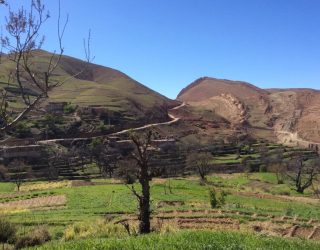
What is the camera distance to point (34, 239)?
1806 cm

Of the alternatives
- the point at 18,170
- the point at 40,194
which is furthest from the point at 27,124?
the point at 40,194

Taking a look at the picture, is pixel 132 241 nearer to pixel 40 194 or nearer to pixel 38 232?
pixel 38 232

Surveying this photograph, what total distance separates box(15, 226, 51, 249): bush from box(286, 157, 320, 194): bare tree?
49.2 metres

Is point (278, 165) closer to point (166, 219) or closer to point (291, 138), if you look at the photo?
point (166, 219)

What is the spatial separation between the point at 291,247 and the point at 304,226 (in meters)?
12.9

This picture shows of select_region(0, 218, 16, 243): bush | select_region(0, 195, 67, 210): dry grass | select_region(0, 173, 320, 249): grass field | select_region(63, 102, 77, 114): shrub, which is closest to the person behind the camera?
select_region(0, 173, 320, 249): grass field

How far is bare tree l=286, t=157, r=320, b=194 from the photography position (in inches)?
2477

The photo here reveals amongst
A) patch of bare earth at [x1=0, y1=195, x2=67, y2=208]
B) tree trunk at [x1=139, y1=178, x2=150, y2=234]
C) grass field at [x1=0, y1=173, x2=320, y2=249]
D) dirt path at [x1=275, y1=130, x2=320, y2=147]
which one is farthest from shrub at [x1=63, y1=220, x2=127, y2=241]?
dirt path at [x1=275, y1=130, x2=320, y2=147]

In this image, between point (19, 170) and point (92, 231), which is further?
point (19, 170)

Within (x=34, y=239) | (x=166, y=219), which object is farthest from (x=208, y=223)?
(x=34, y=239)

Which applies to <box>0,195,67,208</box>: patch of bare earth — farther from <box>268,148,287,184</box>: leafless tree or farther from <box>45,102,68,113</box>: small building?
<box>45,102,68,113</box>: small building

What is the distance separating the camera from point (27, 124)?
123250 millimetres

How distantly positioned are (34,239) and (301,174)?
2639 inches

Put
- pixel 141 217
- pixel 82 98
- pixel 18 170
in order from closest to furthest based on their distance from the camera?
pixel 141 217 < pixel 18 170 < pixel 82 98
